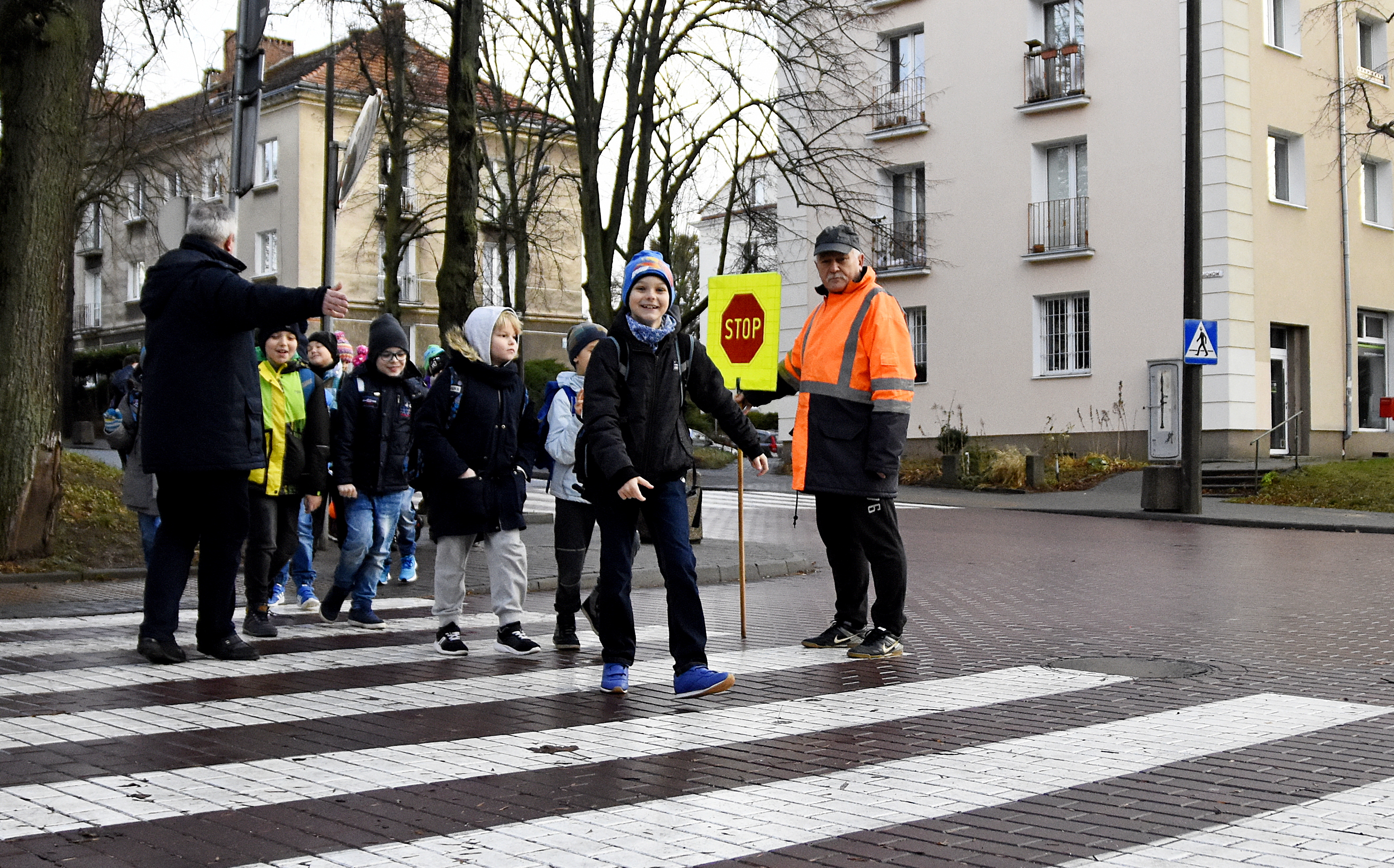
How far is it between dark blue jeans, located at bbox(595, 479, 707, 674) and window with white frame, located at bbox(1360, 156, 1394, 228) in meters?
30.5

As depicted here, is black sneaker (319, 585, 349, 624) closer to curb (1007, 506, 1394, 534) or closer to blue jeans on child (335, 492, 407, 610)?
blue jeans on child (335, 492, 407, 610)

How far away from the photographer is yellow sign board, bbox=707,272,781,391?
8883 mm

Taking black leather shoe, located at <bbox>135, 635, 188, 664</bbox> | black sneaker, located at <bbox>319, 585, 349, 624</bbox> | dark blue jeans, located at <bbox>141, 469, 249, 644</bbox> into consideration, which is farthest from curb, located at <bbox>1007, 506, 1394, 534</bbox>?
black leather shoe, located at <bbox>135, 635, 188, 664</bbox>

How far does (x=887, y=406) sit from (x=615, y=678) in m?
2.11

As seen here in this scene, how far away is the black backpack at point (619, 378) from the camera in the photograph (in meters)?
6.43

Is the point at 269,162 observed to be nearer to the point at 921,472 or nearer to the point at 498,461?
the point at 921,472

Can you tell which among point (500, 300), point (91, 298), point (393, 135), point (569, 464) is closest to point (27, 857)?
point (569, 464)

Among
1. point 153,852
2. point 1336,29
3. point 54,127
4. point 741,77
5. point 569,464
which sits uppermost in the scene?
point 1336,29

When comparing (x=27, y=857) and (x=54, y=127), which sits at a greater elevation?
(x=54, y=127)

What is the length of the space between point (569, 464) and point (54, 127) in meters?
7.33

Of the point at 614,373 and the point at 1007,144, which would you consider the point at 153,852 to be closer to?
the point at 614,373

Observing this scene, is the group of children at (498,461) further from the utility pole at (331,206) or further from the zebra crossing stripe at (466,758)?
the utility pole at (331,206)

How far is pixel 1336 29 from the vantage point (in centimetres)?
3067

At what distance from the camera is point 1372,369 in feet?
106
